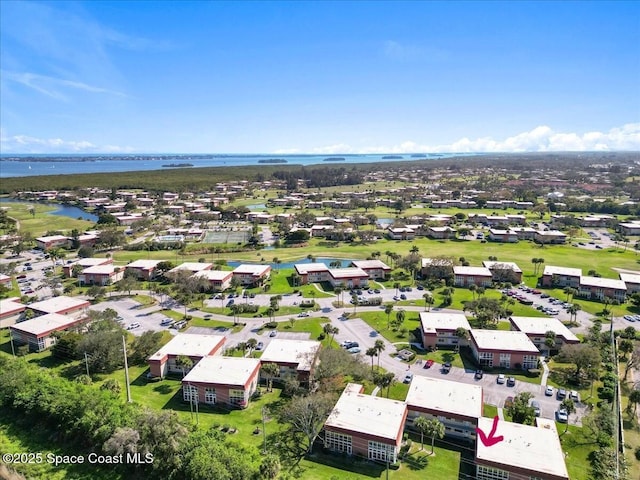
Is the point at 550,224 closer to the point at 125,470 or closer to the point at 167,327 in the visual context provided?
the point at 167,327

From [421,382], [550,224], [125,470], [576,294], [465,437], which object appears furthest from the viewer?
[550,224]

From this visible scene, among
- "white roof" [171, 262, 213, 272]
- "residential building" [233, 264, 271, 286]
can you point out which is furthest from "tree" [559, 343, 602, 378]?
"white roof" [171, 262, 213, 272]

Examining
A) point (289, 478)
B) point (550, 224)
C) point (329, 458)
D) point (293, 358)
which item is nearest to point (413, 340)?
point (293, 358)

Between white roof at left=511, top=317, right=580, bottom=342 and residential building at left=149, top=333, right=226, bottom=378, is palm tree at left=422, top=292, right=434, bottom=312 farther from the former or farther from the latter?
residential building at left=149, top=333, right=226, bottom=378

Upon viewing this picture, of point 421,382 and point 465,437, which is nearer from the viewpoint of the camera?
point 465,437

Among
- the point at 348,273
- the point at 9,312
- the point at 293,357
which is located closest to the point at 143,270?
the point at 9,312

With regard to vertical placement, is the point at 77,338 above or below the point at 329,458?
above

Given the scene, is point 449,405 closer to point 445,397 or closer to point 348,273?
point 445,397
